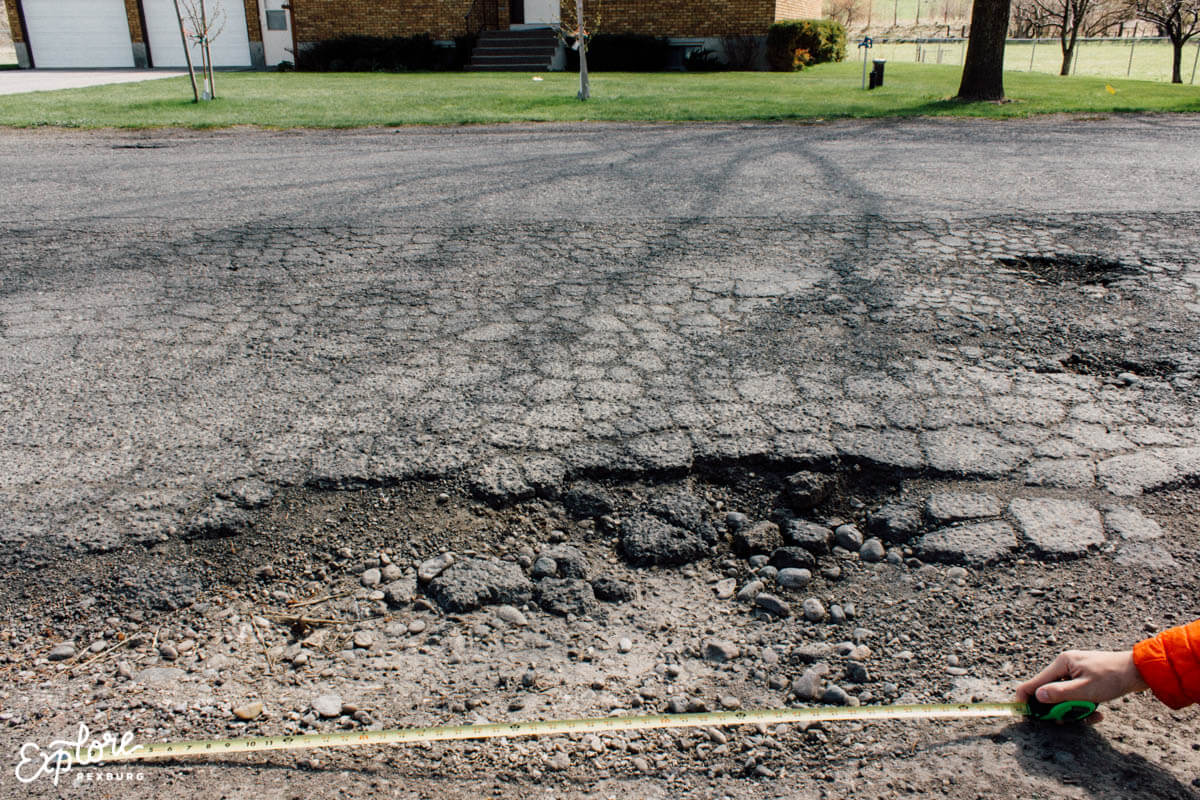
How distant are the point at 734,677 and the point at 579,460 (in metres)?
1.02

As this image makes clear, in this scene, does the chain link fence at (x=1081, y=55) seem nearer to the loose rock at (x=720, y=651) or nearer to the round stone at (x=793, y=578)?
the round stone at (x=793, y=578)

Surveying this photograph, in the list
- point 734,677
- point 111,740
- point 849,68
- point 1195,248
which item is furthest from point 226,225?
point 849,68

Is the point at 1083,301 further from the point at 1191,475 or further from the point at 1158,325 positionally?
the point at 1191,475

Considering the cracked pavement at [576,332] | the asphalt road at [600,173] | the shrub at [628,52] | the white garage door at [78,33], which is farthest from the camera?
the white garage door at [78,33]

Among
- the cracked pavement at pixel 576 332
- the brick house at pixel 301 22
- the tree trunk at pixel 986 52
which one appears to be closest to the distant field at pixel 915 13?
the brick house at pixel 301 22

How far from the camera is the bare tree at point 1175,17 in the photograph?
26.2 m

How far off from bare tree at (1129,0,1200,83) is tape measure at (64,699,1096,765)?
30355 millimetres

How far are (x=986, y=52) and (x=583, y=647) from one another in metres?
14.5

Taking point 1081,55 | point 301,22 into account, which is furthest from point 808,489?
point 1081,55

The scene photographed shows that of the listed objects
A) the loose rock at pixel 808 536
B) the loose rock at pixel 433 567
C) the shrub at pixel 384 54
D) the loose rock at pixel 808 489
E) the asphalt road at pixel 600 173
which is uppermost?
the shrub at pixel 384 54

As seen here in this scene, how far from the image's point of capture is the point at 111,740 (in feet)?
6.25

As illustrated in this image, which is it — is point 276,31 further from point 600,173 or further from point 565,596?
point 565,596

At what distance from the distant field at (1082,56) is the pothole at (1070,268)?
26679 mm

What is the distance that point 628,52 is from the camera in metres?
23.5
